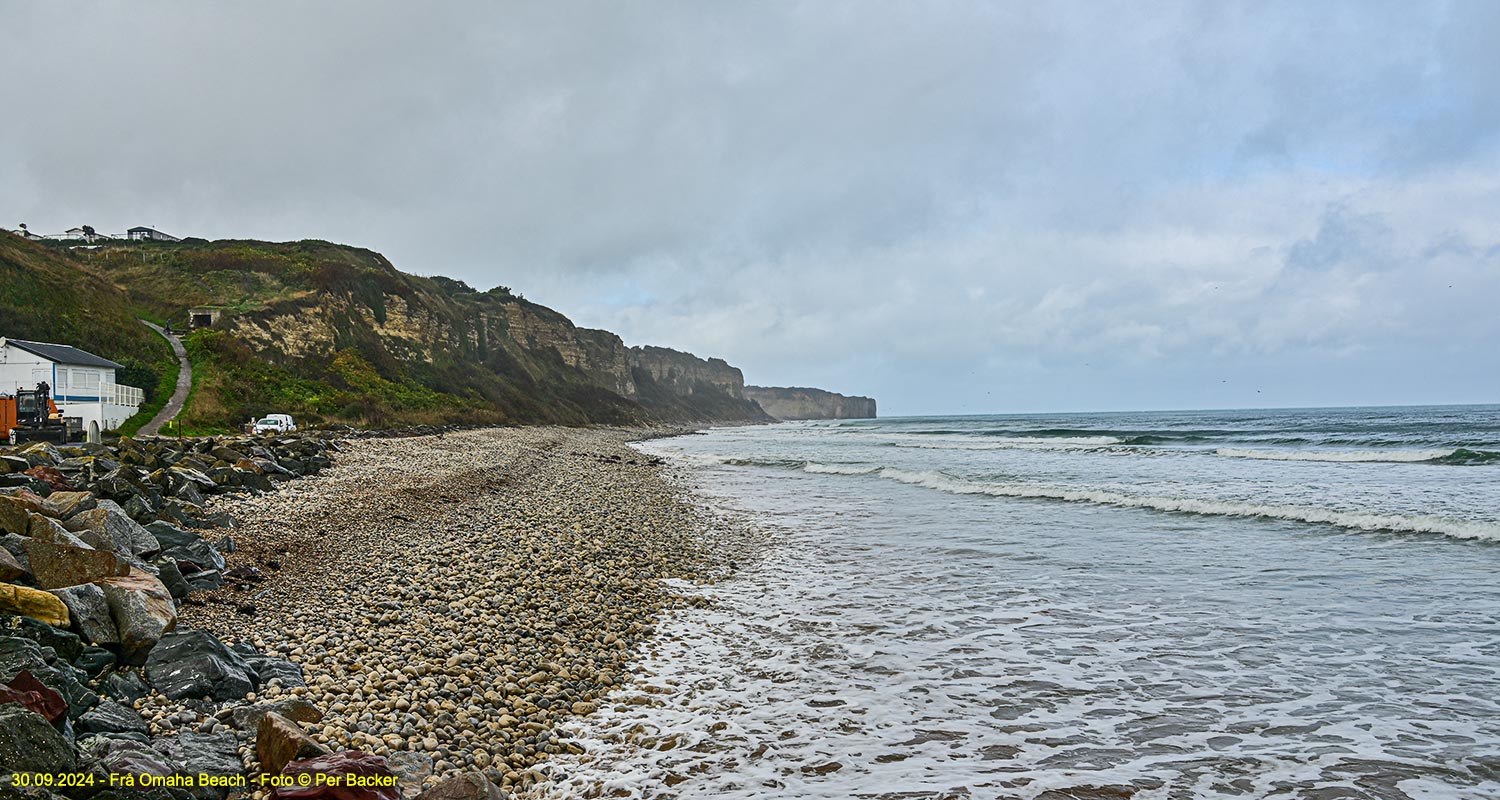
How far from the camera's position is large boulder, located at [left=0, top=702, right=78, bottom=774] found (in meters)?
3.24

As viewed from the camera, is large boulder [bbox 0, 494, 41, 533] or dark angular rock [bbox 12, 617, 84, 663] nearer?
dark angular rock [bbox 12, 617, 84, 663]

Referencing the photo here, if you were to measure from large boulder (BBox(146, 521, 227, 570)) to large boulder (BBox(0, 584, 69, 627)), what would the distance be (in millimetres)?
2981

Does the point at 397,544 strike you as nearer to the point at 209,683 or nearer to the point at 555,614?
the point at 555,614

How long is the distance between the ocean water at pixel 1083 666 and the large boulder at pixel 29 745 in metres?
2.56

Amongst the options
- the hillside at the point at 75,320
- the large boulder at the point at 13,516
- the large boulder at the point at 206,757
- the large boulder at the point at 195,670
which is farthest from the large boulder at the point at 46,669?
the hillside at the point at 75,320

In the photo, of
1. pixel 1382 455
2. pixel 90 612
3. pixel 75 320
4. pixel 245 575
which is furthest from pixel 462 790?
pixel 75 320

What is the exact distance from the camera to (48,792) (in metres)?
3.09

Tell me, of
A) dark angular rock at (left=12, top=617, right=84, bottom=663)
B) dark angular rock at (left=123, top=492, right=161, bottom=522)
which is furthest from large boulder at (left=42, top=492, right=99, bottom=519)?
dark angular rock at (left=12, top=617, right=84, bottom=663)

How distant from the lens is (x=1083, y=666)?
6.97m

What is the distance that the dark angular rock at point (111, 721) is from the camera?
4.13 m

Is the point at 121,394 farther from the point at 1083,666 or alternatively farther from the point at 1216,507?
the point at 1216,507

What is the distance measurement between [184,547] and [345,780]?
607cm

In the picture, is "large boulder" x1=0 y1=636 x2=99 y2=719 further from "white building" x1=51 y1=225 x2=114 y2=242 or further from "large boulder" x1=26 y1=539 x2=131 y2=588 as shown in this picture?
"white building" x1=51 y1=225 x2=114 y2=242

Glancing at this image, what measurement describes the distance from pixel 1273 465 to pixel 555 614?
32116 mm
